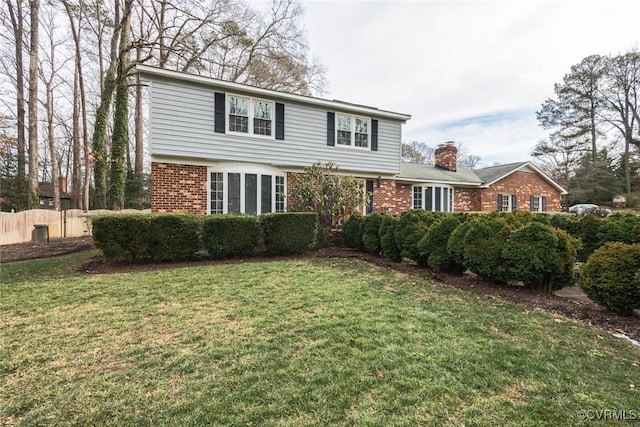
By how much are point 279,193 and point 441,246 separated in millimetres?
6099

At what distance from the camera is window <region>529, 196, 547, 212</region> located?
18.5 meters

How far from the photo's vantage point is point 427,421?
2039mm

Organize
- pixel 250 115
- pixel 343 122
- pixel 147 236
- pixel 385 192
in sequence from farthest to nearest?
pixel 385 192, pixel 343 122, pixel 250 115, pixel 147 236

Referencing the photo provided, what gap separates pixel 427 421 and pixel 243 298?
3181 mm

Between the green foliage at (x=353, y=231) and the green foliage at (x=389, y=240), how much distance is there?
1042 millimetres

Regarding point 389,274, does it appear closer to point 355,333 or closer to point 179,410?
point 355,333

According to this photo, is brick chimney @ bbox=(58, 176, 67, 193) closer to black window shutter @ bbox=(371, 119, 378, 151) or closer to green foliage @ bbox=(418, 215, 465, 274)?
black window shutter @ bbox=(371, 119, 378, 151)


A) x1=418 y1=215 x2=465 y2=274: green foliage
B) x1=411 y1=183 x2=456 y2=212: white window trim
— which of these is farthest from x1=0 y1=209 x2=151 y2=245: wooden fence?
x1=411 y1=183 x2=456 y2=212: white window trim

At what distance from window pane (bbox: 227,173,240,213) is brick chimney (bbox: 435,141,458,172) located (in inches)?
501

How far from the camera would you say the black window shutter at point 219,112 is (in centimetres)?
978

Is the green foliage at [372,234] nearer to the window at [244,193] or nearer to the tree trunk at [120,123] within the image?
the window at [244,193]

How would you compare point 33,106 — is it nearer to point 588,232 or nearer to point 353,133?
point 353,133

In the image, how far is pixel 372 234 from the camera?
865 centimetres

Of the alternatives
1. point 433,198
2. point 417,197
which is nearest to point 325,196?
point 417,197
